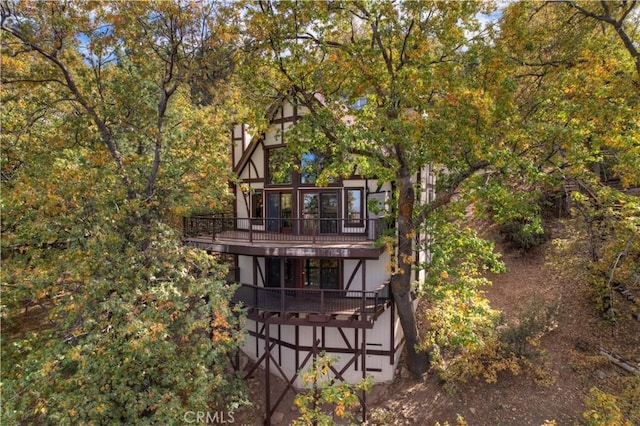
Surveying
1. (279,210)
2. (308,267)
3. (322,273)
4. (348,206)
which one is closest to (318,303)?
(322,273)

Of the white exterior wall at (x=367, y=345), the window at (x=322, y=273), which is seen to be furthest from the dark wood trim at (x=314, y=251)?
the white exterior wall at (x=367, y=345)

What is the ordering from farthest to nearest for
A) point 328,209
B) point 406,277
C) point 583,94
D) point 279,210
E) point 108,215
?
1. point 279,210
2. point 328,209
3. point 406,277
4. point 108,215
5. point 583,94

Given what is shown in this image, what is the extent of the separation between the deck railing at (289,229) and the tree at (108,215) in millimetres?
3100

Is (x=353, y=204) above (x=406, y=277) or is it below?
above

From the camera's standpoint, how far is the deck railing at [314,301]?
34.1ft

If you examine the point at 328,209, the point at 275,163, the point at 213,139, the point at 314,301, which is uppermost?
the point at 213,139

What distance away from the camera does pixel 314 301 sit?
37.3 feet

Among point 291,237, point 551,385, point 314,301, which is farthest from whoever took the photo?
point 291,237

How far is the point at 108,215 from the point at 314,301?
6949 millimetres

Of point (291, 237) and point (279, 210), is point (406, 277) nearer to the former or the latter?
point (291, 237)

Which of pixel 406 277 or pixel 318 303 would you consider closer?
pixel 406 277

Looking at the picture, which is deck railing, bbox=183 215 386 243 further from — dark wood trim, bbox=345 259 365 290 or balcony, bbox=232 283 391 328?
balcony, bbox=232 283 391 328

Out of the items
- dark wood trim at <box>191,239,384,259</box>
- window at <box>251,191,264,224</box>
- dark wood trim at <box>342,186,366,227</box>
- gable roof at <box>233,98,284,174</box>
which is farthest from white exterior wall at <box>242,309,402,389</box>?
gable roof at <box>233,98,284,174</box>

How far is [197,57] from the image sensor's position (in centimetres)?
984
